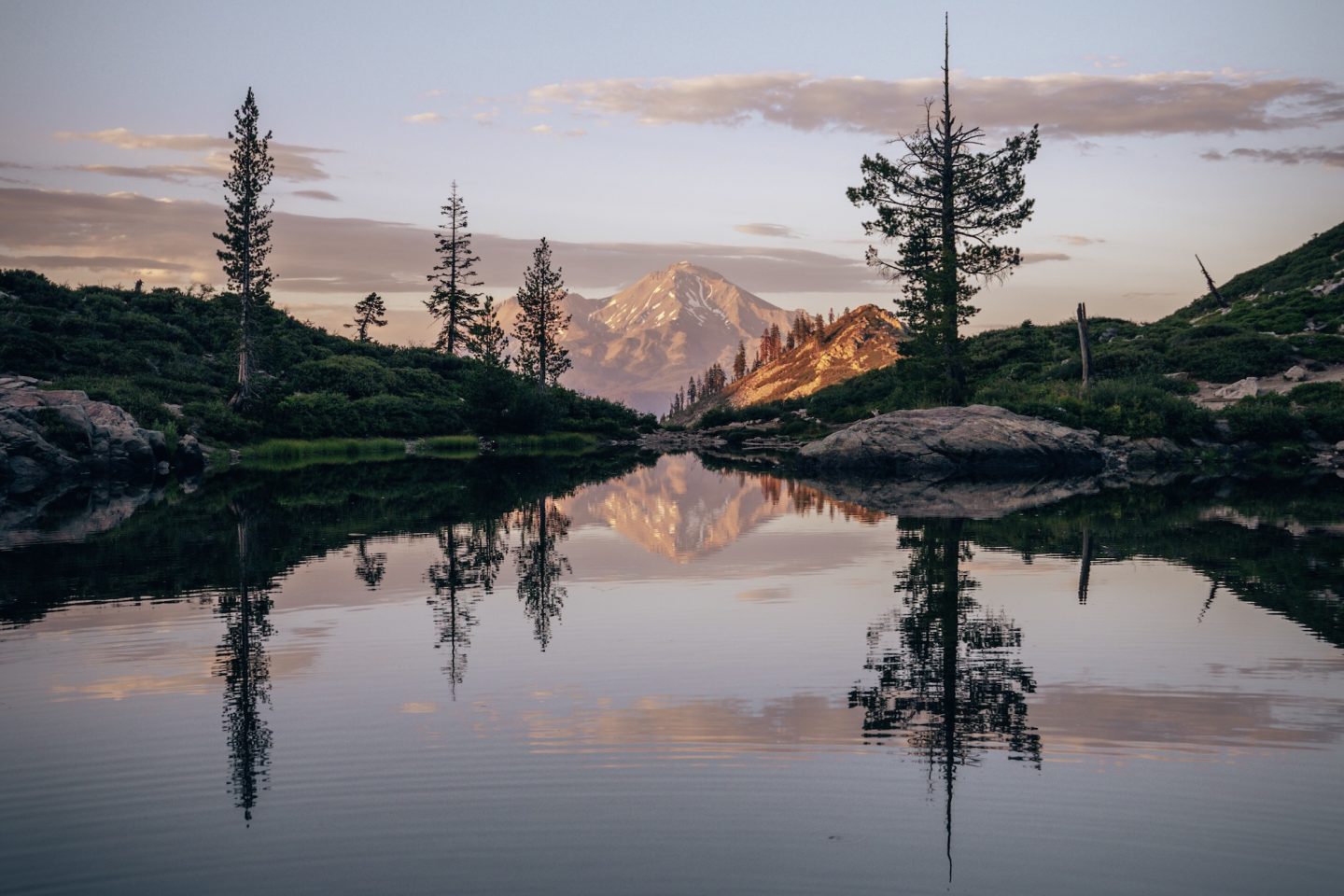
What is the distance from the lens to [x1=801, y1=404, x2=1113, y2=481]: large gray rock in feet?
160

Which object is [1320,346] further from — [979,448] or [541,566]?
[541,566]

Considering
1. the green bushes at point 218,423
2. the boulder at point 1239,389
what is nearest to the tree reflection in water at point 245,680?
the green bushes at point 218,423

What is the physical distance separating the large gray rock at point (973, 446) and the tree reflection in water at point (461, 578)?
2532cm

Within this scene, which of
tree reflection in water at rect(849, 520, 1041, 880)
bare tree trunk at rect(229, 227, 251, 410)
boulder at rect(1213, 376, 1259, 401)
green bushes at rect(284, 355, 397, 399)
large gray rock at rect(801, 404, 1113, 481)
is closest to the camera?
tree reflection in water at rect(849, 520, 1041, 880)

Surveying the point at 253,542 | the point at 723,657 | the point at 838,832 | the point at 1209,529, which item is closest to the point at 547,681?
the point at 723,657

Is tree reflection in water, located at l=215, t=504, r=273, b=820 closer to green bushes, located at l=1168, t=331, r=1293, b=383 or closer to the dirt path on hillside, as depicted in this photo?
the dirt path on hillside

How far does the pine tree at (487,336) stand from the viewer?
95.9 meters

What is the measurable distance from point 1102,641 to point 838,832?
296 inches

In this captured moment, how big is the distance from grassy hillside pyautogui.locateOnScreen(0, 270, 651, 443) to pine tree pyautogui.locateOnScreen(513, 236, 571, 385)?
2.72 m

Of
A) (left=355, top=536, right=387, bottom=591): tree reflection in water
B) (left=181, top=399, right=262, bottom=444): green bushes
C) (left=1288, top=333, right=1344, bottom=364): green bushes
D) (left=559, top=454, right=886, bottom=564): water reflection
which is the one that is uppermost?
(left=1288, top=333, right=1344, bottom=364): green bushes

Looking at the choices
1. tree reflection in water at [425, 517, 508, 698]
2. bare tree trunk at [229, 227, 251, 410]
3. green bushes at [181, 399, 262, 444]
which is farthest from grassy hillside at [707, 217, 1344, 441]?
bare tree trunk at [229, 227, 251, 410]

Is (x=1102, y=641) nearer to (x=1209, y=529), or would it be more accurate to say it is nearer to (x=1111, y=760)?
(x=1111, y=760)

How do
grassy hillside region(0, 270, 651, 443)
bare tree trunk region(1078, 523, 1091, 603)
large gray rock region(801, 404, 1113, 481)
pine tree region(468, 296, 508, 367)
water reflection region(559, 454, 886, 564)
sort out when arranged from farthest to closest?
pine tree region(468, 296, 508, 367), grassy hillside region(0, 270, 651, 443), large gray rock region(801, 404, 1113, 481), water reflection region(559, 454, 886, 564), bare tree trunk region(1078, 523, 1091, 603)

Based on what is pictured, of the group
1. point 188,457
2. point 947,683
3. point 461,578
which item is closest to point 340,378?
point 188,457
